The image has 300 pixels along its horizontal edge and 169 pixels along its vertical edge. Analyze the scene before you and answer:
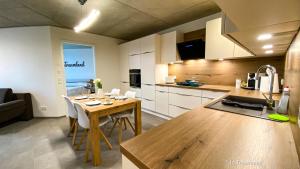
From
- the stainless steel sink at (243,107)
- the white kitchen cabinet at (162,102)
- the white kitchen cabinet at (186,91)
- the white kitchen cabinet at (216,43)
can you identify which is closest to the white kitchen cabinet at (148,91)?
the white kitchen cabinet at (162,102)

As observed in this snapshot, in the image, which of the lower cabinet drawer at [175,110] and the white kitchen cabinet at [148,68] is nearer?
the lower cabinet drawer at [175,110]

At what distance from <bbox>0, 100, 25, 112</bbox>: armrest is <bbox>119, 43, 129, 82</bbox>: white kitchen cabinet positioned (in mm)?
2811

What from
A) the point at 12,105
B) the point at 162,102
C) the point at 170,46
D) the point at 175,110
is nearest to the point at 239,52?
the point at 170,46

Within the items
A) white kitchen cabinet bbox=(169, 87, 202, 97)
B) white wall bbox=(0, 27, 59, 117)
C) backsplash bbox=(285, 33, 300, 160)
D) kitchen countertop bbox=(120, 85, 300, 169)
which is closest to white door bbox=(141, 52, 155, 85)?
white kitchen cabinet bbox=(169, 87, 202, 97)

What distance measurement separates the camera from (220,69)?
3.10 metres

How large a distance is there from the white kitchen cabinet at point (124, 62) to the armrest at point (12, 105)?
281 cm

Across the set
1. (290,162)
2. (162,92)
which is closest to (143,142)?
(290,162)

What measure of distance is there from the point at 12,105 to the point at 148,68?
10.9 feet

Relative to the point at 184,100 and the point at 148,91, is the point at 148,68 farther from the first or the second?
the point at 184,100

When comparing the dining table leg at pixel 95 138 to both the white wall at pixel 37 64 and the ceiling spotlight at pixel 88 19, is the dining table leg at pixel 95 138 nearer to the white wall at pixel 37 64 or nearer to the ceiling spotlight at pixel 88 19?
the ceiling spotlight at pixel 88 19

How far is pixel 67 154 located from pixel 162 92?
91.5 inches

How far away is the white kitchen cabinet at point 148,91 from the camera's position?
385cm

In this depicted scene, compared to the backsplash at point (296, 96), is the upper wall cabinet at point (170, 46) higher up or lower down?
higher up

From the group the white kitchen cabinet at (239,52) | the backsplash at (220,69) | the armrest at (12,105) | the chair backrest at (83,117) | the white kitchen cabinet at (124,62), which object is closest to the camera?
the chair backrest at (83,117)
